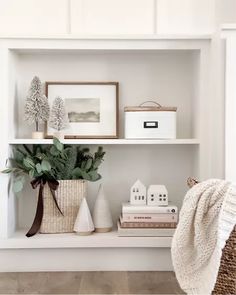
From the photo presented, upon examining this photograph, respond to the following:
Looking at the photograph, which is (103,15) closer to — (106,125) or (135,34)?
(135,34)

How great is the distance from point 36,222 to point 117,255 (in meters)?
0.42

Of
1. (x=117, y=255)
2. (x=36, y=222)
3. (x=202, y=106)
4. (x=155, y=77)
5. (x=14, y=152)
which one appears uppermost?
(x=155, y=77)

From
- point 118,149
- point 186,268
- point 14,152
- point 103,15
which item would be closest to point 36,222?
point 14,152

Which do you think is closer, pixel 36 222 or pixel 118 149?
pixel 36 222

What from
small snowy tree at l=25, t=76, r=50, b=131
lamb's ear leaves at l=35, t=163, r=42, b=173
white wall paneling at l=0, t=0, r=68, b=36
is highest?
white wall paneling at l=0, t=0, r=68, b=36

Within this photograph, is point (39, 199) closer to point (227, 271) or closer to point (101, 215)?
point (101, 215)

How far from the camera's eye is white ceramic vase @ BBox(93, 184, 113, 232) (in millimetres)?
2471

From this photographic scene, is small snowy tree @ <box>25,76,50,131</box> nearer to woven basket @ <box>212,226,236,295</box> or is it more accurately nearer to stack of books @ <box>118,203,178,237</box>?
stack of books @ <box>118,203,178,237</box>

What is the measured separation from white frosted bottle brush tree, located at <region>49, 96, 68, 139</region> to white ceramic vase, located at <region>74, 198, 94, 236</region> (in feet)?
1.18

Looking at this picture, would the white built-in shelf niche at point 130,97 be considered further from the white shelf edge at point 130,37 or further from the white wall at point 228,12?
the white wall at point 228,12

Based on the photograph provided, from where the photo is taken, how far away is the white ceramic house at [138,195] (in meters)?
2.43

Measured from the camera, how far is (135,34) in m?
2.51

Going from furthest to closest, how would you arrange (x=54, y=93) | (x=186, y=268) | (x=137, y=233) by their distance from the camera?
(x=54, y=93) → (x=137, y=233) → (x=186, y=268)

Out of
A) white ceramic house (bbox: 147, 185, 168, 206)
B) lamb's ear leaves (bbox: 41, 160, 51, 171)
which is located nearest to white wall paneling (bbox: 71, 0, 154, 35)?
lamb's ear leaves (bbox: 41, 160, 51, 171)
